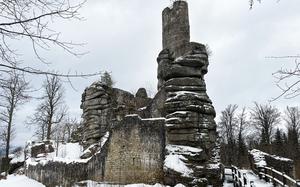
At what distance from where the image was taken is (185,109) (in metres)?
17.8

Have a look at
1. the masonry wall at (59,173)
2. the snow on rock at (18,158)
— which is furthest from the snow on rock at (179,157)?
the snow on rock at (18,158)

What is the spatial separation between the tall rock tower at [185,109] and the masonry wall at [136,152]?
0.64 metres

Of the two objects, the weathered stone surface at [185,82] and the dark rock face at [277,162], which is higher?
the weathered stone surface at [185,82]

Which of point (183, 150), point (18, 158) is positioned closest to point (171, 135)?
point (183, 150)

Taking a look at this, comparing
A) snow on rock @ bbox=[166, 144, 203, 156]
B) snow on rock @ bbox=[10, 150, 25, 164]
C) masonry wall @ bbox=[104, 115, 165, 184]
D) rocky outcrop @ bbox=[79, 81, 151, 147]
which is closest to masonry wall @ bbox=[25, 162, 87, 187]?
masonry wall @ bbox=[104, 115, 165, 184]

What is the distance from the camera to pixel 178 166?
1627cm

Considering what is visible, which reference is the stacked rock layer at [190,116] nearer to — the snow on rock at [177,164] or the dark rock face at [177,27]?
the snow on rock at [177,164]

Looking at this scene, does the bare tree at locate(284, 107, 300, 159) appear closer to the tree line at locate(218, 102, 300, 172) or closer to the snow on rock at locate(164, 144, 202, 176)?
the tree line at locate(218, 102, 300, 172)

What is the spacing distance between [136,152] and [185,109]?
3158mm

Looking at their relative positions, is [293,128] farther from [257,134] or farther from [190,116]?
[190,116]

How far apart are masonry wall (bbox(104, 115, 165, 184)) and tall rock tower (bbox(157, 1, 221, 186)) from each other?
2.10ft

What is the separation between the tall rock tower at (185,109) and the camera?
53.6ft

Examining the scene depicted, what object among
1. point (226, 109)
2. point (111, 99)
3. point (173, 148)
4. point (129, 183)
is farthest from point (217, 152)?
point (226, 109)

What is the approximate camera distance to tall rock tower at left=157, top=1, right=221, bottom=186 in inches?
643
